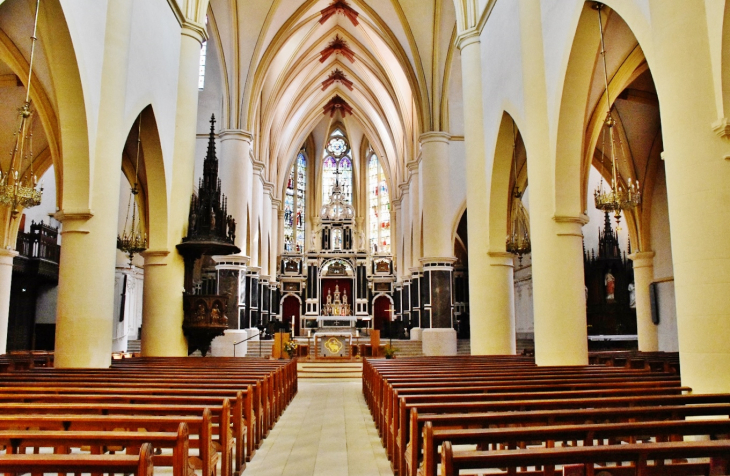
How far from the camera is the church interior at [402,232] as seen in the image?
14.4ft

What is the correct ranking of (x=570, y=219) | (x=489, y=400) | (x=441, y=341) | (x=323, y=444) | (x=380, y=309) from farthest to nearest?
(x=380, y=309), (x=441, y=341), (x=570, y=219), (x=323, y=444), (x=489, y=400)

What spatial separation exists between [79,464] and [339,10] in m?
24.1

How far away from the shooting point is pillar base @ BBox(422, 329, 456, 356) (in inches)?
768

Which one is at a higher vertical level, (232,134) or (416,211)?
(232,134)

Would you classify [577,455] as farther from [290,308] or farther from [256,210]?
[290,308]

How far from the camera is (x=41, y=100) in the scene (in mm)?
11586

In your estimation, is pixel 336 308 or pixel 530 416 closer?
pixel 530 416

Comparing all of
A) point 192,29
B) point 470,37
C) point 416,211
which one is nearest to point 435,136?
point 416,211

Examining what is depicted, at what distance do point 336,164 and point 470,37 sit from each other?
1021 inches

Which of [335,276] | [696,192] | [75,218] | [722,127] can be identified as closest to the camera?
[722,127]

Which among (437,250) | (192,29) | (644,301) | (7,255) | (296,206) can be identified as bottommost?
(644,301)

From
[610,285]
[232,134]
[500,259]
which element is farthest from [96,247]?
[610,285]

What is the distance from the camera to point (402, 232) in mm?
31469

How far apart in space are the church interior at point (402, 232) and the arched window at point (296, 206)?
6.80 meters
